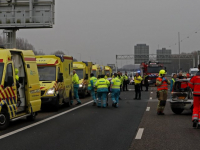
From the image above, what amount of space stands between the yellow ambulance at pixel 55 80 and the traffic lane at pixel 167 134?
15.8 feet

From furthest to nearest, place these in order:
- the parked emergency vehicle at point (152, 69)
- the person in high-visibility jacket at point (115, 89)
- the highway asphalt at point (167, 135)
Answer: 1. the parked emergency vehicle at point (152, 69)
2. the person in high-visibility jacket at point (115, 89)
3. the highway asphalt at point (167, 135)

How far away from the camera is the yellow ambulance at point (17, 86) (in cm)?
1244

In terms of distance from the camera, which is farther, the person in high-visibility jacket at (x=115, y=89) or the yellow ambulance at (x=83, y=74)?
the yellow ambulance at (x=83, y=74)

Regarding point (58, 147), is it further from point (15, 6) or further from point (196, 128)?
point (15, 6)

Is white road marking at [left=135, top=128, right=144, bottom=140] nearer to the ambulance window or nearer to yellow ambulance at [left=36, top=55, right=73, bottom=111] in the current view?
the ambulance window

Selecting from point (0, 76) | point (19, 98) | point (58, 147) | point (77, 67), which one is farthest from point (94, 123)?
point (77, 67)

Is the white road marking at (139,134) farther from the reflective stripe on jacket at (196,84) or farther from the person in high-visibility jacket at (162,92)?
the person in high-visibility jacket at (162,92)

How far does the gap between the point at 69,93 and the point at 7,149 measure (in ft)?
41.1

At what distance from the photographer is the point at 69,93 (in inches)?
852

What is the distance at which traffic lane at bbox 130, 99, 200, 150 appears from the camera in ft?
31.0

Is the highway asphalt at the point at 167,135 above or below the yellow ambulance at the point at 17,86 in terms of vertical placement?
below

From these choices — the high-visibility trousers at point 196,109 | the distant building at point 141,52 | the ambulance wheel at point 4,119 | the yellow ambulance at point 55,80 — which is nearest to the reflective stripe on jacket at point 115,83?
the yellow ambulance at point 55,80

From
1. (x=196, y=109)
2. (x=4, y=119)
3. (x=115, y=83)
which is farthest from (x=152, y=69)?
(x=4, y=119)

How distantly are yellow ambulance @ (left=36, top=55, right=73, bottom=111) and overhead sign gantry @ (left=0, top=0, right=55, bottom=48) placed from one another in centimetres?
1384
